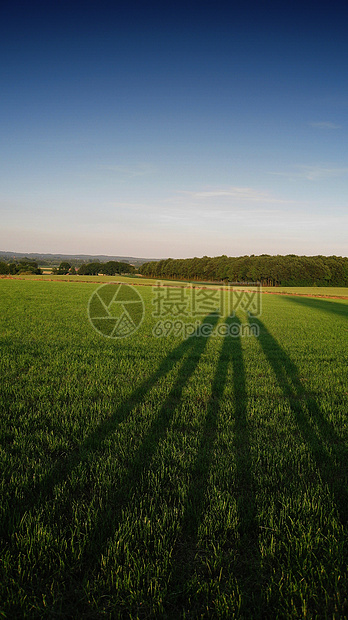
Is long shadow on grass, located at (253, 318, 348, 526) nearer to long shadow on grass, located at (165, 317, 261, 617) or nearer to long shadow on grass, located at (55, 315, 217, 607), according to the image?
long shadow on grass, located at (165, 317, 261, 617)

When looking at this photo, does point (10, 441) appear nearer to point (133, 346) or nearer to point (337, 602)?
point (337, 602)

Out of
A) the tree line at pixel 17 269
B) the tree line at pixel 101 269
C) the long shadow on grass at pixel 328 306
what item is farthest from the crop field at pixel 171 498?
the tree line at pixel 101 269

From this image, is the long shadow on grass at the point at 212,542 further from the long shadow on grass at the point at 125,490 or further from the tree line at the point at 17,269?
the tree line at the point at 17,269

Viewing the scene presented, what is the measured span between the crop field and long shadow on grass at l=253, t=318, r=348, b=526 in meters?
0.03

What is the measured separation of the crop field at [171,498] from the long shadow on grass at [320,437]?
0.03 metres

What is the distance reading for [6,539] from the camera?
A: 277cm

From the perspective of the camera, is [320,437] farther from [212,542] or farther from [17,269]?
[17,269]

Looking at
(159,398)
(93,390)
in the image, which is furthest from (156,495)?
(93,390)

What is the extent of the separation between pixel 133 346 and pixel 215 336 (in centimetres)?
484

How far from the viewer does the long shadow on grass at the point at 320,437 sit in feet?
11.8

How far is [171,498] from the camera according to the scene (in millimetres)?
3398

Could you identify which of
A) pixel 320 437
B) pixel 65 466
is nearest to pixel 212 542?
pixel 65 466

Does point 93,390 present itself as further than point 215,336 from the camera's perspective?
No

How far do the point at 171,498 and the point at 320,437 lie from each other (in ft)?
9.41
